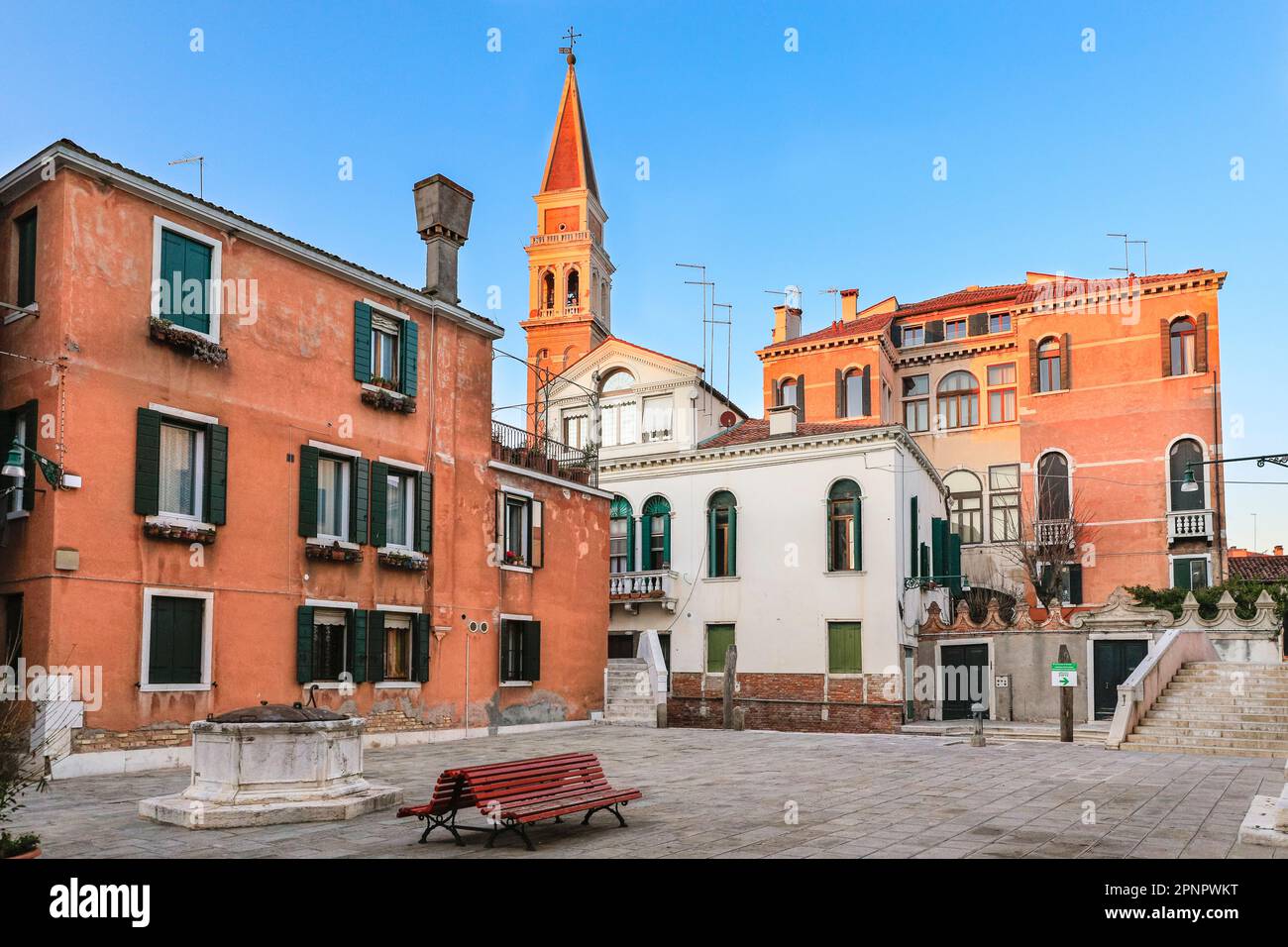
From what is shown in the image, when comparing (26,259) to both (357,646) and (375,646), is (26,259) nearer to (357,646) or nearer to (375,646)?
(357,646)

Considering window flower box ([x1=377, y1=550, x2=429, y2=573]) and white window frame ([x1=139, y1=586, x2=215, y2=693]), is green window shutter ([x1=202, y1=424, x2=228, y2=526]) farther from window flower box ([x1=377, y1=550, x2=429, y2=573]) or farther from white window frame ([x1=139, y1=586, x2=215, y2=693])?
window flower box ([x1=377, y1=550, x2=429, y2=573])

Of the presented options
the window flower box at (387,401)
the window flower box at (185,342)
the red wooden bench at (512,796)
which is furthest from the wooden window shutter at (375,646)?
the red wooden bench at (512,796)

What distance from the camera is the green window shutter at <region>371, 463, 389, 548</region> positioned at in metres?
20.3

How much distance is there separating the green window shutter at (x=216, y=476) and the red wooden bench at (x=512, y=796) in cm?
920

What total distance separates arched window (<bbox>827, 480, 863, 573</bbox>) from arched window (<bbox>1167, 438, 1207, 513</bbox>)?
13.4m

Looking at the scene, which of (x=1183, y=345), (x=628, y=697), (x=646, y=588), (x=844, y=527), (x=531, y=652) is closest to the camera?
(x=531, y=652)

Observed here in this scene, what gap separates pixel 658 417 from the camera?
34.7 meters

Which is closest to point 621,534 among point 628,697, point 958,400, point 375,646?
point 628,697

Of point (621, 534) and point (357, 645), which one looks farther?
point (621, 534)

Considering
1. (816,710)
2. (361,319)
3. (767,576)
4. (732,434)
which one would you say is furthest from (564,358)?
(361,319)

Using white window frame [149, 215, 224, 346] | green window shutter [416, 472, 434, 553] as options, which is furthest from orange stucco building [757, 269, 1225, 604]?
white window frame [149, 215, 224, 346]

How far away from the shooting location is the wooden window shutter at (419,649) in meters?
21.0

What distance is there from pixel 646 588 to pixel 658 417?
5.56 metres

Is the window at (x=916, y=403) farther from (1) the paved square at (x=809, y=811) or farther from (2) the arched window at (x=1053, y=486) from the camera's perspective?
(1) the paved square at (x=809, y=811)
